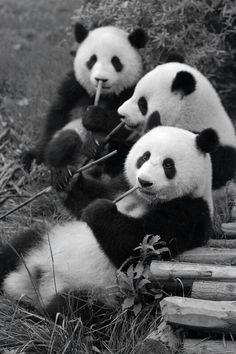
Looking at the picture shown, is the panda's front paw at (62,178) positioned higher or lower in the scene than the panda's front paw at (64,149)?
higher

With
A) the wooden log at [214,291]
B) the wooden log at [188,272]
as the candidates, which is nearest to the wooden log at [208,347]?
the wooden log at [214,291]

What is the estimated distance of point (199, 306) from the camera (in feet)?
10.1

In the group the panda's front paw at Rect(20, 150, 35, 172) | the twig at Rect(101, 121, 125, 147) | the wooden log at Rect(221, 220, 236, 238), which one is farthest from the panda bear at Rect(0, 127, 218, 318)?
the panda's front paw at Rect(20, 150, 35, 172)

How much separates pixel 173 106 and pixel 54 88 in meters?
2.53

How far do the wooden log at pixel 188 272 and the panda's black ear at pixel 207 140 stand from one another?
0.64 m

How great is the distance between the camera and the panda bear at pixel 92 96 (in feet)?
15.8

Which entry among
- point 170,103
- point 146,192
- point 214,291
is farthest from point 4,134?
point 214,291

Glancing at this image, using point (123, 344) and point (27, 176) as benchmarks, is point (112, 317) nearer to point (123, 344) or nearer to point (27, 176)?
point (123, 344)

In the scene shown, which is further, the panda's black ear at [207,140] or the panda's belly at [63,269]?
the panda's belly at [63,269]

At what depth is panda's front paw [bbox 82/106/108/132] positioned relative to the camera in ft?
15.6

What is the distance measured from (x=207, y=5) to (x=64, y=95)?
1.40 m

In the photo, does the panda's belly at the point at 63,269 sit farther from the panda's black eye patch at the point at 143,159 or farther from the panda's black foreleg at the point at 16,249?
the panda's black eye patch at the point at 143,159

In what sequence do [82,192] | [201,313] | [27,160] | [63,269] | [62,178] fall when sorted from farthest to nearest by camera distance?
[27,160] < [62,178] < [82,192] < [63,269] < [201,313]

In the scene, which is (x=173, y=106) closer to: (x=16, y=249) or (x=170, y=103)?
(x=170, y=103)
